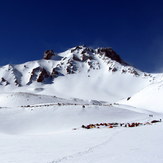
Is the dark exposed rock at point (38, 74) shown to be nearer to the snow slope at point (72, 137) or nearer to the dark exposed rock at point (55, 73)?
the dark exposed rock at point (55, 73)

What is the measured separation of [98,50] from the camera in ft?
488

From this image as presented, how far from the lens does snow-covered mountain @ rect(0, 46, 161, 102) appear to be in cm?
9765

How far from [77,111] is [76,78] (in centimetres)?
8979

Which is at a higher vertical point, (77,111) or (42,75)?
(42,75)

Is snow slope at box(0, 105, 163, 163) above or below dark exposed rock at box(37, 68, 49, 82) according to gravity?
below

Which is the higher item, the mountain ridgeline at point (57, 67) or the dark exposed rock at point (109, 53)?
the dark exposed rock at point (109, 53)

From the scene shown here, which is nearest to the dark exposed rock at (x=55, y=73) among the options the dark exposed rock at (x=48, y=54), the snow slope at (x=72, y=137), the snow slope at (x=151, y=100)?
the dark exposed rock at (x=48, y=54)

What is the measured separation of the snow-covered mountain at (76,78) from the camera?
9765 centimetres

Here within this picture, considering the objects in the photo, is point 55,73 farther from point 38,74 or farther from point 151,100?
point 151,100

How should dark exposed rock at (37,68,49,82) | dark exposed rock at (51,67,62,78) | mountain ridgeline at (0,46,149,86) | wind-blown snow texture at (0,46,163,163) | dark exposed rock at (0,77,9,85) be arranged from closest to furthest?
wind-blown snow texture at (0,46,163,163) < dark exposed rock at (0,77,9,85) < mountain ridgeline at (0,46,149,86) < dark exposed rock at (37,68,49,82) < dark exposed rock at (51,67,62,78)

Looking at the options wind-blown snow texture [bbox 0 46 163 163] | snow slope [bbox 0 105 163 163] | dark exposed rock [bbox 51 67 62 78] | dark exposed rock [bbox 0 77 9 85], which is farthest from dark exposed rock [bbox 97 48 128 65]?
snow slope [bbox 0 105 163 163]

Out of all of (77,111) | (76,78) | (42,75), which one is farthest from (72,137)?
(42,75)

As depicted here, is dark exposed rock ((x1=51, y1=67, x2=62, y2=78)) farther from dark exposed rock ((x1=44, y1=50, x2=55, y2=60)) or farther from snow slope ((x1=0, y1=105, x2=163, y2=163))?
snow slope ((x1=0, y1=105, x2=163, y2=163))

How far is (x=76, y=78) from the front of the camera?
112500mm
